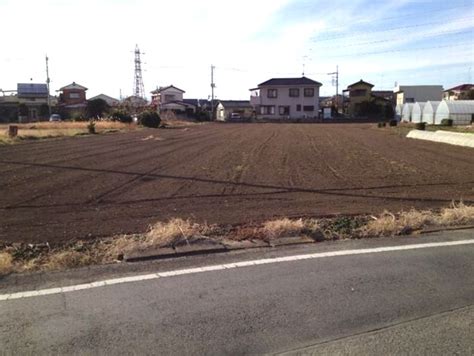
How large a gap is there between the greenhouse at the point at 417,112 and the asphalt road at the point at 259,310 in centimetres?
5126

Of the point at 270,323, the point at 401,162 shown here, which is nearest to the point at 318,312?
the point at 270,323

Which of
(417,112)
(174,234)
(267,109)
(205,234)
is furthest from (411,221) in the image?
(267,109)

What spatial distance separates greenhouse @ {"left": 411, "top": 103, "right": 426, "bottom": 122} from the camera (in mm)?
52294

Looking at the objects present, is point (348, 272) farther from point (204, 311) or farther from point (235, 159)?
point (235, 159)

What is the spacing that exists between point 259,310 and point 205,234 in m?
2.31

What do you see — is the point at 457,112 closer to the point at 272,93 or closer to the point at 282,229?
the point at 272,93

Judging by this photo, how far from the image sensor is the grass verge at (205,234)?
A: 5.08 m

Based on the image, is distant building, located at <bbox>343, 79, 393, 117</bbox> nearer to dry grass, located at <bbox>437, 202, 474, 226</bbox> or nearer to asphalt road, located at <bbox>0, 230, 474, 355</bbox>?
dry grass, located at <bbox>437, 202, 474, 226</bbox>

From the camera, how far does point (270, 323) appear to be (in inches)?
144

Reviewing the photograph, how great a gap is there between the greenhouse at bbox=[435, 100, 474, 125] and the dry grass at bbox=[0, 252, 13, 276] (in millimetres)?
45600

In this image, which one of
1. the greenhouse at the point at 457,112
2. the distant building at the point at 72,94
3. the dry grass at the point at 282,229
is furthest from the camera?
the distant building at the point at 72,94

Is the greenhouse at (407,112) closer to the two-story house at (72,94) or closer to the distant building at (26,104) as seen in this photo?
the distant building at (26,104)

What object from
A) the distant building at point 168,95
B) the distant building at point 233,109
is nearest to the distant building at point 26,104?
the distant building at point 168,95

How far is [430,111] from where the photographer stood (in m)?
49.3
